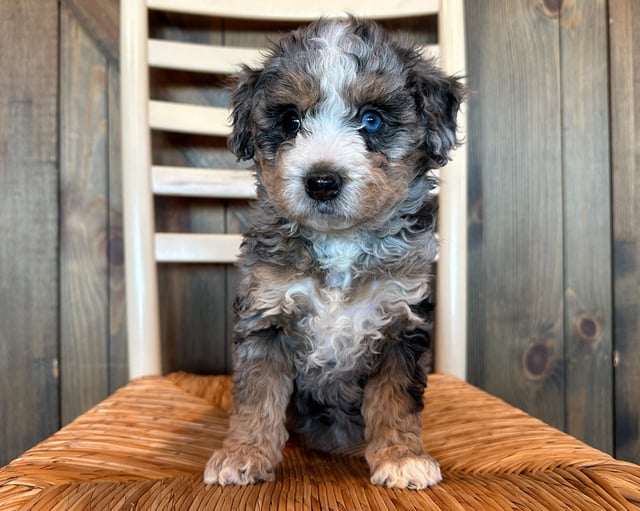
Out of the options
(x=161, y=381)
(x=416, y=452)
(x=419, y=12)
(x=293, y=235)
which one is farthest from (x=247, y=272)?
(x=419, y=12)

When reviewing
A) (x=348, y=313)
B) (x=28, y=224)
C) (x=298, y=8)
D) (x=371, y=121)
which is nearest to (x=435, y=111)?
(x=371, y=121)

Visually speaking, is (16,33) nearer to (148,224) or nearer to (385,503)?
(148,224)

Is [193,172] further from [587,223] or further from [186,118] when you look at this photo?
[587,223]

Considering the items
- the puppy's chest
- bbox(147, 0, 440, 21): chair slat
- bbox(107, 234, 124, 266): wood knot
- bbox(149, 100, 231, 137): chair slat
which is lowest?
the puppy's chest

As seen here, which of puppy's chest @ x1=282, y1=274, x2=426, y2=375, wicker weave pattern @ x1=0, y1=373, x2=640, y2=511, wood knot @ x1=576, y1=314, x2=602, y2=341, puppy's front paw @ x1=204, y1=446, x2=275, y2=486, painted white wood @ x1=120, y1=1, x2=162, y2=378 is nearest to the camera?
wicker weave pattern @ x1=0, y1=373, x2=640, y2=511

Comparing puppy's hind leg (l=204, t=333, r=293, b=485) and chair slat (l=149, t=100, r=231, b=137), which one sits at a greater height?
chair slat (l=149, t=100, r=231, b=137)

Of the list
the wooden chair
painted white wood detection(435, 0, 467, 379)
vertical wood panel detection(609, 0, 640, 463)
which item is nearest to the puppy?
the wooden chair

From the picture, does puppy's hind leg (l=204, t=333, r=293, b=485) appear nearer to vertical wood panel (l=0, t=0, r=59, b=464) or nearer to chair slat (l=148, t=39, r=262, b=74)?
chair slat (l=148, t=39, r=262, b=74)

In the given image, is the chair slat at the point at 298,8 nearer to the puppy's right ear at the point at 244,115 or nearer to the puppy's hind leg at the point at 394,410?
the puppy's right ear at the point at 244,115

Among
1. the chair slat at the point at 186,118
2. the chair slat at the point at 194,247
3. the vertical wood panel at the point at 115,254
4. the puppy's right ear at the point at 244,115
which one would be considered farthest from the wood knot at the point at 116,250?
the puppy's right ear at the point at 244,115
